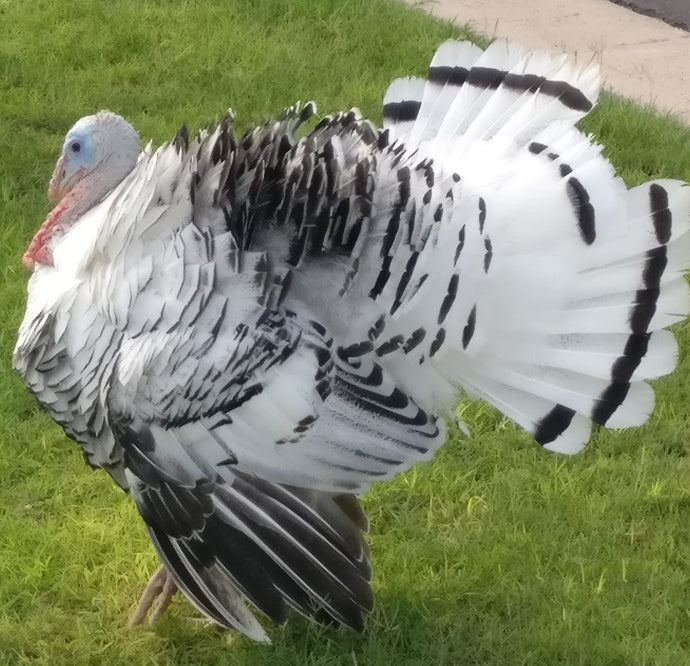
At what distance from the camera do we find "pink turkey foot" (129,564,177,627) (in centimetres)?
323

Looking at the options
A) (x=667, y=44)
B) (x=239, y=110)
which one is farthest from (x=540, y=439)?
(x=667, y=44)

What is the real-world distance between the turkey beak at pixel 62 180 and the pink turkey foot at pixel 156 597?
1045 mm

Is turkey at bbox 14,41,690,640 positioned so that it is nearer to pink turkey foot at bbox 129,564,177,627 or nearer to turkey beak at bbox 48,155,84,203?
turkey beak at bbox 48,155,84,203

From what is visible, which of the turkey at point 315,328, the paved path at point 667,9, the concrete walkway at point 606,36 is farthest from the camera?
the paved path at point 667,9

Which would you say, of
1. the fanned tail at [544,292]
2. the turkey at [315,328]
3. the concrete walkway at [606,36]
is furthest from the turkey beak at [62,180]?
the concrete walkway at [606,36]

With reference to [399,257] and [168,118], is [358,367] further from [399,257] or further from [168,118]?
[168,118]

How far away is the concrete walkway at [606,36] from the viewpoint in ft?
19.9

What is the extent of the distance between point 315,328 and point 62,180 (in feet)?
2.74

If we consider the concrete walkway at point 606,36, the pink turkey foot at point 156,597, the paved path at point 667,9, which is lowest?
the pink turkey foot at point 156,597

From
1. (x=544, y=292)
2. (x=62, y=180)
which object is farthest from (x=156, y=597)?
(x=544, y=292)

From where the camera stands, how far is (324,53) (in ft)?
20.2

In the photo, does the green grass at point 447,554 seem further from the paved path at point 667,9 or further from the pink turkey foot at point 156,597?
the paved path at point 667,9

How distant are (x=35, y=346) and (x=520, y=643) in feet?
4.99

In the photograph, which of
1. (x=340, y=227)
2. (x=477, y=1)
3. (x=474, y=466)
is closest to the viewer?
(x=340, y=227)
